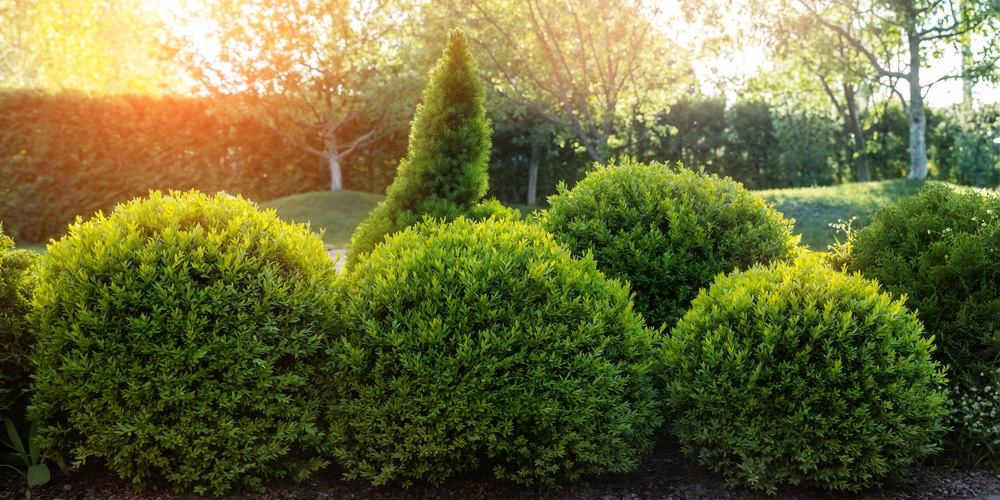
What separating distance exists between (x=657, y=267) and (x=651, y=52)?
1185 cm

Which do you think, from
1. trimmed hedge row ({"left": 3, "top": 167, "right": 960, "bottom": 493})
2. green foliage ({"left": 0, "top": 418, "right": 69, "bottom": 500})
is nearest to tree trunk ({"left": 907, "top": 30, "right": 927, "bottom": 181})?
trimmed hedge row ({"left": 3, "top": 167, "right": 960, "bottom": 493})

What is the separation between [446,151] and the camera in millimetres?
6770

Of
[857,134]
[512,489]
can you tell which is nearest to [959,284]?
[512,489]

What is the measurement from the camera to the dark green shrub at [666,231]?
5.62 meters

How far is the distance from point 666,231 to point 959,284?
202cm

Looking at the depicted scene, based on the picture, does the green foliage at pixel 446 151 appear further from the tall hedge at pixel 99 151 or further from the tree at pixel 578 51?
the tall hedge at pixel 99 151

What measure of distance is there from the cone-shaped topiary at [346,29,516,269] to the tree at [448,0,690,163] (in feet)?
29.5

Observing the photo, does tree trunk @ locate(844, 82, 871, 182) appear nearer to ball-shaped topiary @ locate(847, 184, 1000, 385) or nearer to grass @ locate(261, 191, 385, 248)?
grass @ locate(261, 191, 385, 248)

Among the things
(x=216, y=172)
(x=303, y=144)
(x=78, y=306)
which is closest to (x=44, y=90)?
(x=216, y=172)

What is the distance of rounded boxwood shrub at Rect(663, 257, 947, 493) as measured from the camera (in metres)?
4.14

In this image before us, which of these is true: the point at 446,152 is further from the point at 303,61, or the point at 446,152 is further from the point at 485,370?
the point at 303,61

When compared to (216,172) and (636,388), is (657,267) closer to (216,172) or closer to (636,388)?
(636,388)

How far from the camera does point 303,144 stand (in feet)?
77.8

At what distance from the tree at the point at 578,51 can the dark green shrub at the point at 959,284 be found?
10785 millimetres
